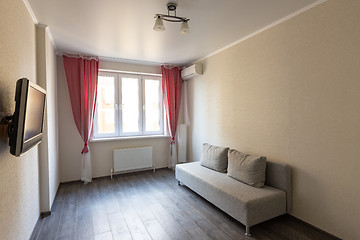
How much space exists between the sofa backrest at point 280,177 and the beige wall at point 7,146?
9.10 feet

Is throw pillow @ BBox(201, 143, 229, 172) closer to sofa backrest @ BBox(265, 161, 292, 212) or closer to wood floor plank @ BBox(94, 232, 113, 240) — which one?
sofa backrest @ BBox(265, 161, 292, 212)

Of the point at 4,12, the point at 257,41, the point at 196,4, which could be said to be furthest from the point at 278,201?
the point at 4,12

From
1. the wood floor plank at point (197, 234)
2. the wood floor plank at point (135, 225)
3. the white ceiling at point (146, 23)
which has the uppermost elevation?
the white ceiling at point (146, 23)

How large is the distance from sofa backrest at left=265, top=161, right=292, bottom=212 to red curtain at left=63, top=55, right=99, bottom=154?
3259 millimetres

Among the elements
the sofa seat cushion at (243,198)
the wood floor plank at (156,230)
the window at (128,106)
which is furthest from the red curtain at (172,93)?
the wood floor plank at (156,230)

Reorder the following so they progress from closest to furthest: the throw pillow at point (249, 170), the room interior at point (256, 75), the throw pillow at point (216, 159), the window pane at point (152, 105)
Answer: the room interior at point (256, 75) < the throw pillow at point (249, 170) < the throw pillow at point (216, 159) < the window pane at point (152, 105)

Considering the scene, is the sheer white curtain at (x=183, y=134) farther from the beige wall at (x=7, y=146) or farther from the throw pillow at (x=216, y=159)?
the beige wall at (x=7, y=146)

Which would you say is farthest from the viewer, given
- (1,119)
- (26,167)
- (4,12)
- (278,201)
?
(278,201)

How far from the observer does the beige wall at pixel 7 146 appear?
1448 mm

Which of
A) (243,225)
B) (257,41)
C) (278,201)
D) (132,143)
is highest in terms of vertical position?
(257,41)

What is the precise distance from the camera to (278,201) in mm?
2305

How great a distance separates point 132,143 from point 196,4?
10.3 feet

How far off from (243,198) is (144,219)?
1291 millimetres

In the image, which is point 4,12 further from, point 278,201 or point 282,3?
point 278,201
